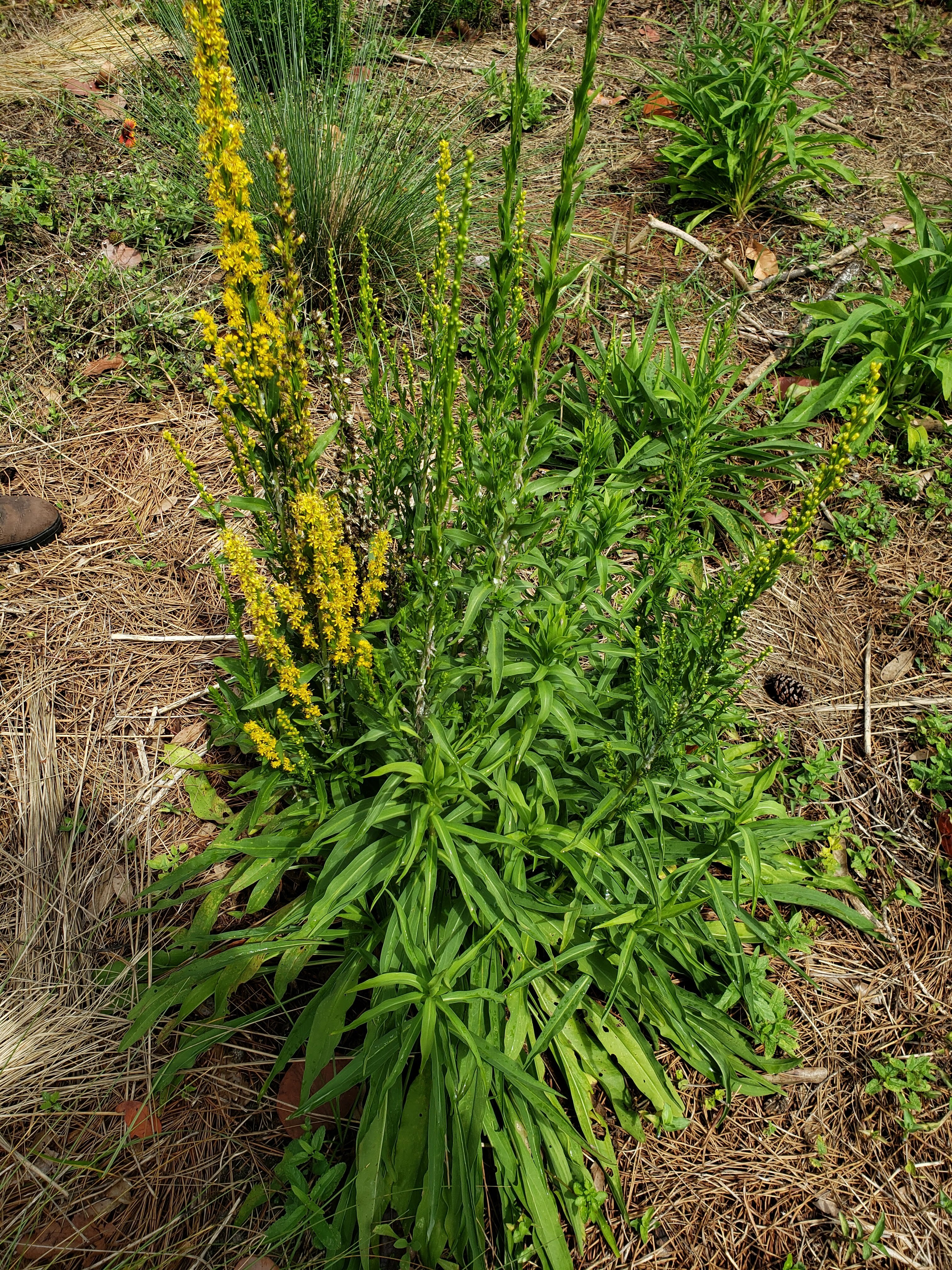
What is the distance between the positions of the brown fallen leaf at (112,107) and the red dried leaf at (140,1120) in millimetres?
4958

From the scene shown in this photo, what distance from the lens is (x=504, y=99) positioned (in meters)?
4.96

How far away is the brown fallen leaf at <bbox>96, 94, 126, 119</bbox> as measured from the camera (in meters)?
4.60

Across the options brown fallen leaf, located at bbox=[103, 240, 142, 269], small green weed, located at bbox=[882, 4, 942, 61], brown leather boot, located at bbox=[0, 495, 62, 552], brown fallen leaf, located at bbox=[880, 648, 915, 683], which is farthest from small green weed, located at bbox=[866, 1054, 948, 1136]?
small green weed, located at bbox=[882, 4, 942, 61]

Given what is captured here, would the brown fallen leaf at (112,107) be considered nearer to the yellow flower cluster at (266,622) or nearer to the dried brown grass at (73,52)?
the dried brown grass at (73,52)

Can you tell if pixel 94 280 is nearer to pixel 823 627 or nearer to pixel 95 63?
pixel 95 63

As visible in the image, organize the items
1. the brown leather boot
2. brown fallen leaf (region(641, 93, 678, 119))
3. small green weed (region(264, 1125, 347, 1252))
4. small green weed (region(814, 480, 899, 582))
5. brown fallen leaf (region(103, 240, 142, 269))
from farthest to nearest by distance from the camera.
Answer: brown fallen leaf (region(641, 93, 678, 119)) < brown fallen leaf (region(103, 240, 142, 269)) < small green weed (region(814, 480, 899, 582)) < the brown leather boot < small green weed (region(264, 1125, 347, 1252))

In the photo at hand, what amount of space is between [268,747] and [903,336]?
3.42m

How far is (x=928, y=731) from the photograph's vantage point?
9.68 feet

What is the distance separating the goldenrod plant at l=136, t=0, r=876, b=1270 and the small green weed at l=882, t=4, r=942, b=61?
5935 millimetres

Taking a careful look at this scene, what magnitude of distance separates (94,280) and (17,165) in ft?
3.32

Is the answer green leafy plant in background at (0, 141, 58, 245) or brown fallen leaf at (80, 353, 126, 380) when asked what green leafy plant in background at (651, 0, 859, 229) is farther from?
green leafy plant in background at (0, 141, 58, 245)

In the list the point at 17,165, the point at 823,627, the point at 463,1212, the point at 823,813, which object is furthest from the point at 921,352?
the point at 17,165

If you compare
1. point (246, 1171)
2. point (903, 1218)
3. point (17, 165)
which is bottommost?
point (903, 1218)

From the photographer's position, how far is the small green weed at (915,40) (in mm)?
5855
